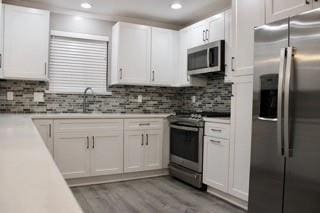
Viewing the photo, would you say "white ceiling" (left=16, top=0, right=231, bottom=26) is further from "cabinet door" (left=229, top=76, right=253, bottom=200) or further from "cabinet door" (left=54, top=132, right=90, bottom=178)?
"cabinet door" (left=54, top=132, right=90, bottom=178)

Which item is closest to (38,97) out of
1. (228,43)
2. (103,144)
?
(103,144)

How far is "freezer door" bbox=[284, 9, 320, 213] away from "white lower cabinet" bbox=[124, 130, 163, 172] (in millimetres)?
2171

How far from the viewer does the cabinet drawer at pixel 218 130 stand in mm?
3035

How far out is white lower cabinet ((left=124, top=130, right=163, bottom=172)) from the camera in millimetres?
3816

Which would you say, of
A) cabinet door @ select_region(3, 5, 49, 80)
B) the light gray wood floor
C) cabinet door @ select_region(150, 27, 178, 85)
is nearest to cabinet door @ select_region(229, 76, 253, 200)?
the light gray wood floor

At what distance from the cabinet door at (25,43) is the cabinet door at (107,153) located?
111cm

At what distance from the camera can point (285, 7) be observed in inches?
90.9

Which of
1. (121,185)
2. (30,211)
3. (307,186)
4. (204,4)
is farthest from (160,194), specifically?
(30,211)

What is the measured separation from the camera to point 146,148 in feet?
12.9

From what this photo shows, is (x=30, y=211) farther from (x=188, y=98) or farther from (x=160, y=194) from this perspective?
(x=188, y=98)

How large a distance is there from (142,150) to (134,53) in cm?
146

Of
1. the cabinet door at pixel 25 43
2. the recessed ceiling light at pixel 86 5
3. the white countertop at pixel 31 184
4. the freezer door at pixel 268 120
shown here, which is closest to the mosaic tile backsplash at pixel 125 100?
the cabinet door at pixel 25 43

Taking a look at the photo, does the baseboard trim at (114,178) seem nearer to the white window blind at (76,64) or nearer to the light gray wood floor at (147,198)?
the light gray wood floor at (147,198)

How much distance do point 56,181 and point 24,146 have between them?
0.56 meters
